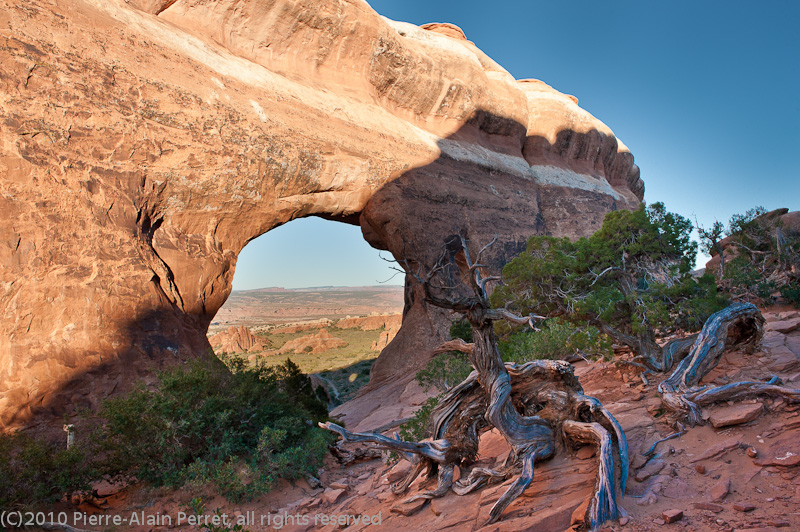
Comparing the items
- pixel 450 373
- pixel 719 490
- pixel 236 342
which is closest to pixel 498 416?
pixel 719 490

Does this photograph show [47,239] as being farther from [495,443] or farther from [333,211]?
[495,443]

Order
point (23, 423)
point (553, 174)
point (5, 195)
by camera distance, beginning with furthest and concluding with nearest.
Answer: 1. point (553, 174)
2. point (5, 195)
3. point (23, 423)

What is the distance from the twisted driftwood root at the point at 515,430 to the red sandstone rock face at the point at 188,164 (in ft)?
25.1

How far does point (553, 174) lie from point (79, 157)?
24.1 metres

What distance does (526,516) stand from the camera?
375 cm

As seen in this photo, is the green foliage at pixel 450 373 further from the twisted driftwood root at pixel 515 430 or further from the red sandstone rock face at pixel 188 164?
the red sandstone rock face at pixel 188 164

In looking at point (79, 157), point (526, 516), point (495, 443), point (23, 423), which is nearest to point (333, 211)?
point (79, 157)

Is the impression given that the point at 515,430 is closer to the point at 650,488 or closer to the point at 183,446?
the point at 650,488

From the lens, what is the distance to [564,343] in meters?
8.27

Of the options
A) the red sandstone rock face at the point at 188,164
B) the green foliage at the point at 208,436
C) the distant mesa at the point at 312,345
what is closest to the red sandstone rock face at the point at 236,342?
the distant mesa at the point at 312,345

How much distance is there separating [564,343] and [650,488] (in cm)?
454

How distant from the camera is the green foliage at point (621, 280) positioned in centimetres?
775

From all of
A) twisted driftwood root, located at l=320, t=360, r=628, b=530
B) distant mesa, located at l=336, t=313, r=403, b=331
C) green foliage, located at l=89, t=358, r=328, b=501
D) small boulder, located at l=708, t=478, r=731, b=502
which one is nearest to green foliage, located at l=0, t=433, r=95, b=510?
green foliage, located at l=89, t=358, r=328, b=501

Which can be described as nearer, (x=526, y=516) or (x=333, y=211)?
(x=526, y=516)
